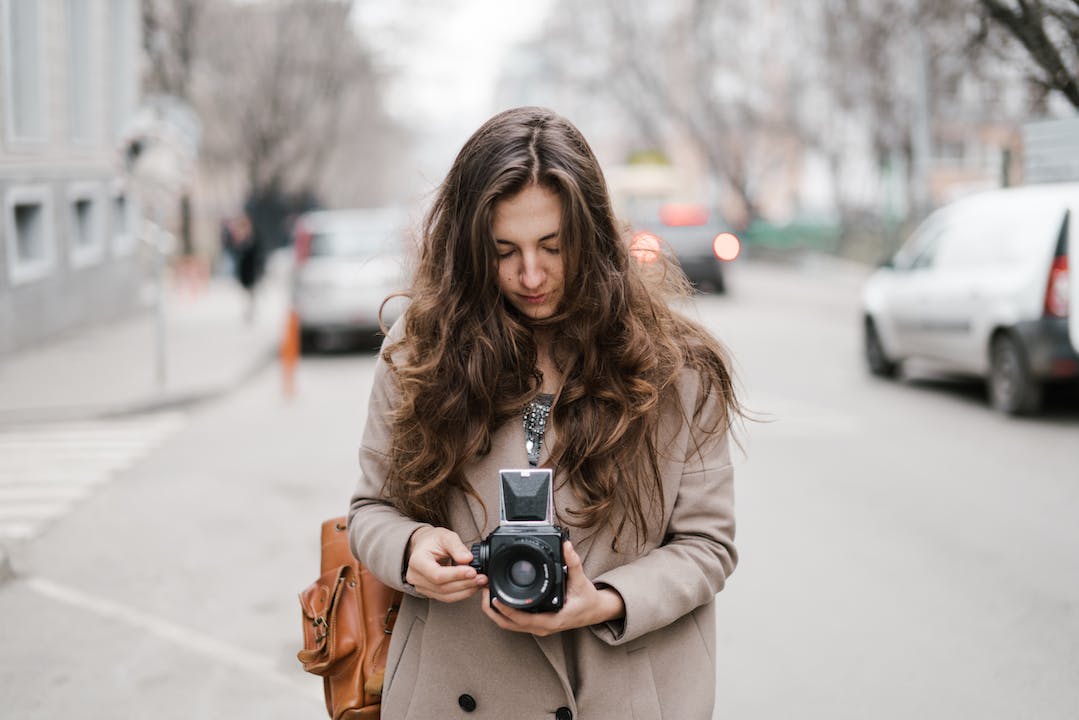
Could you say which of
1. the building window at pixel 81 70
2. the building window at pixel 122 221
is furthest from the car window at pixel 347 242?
the building window at pixel 122 221

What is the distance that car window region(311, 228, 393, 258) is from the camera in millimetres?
17719

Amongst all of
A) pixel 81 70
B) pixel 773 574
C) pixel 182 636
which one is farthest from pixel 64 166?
pixel 773 574

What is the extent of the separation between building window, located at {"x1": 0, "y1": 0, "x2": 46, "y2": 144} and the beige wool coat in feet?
51.0

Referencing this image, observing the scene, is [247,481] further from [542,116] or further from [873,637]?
[542,116]

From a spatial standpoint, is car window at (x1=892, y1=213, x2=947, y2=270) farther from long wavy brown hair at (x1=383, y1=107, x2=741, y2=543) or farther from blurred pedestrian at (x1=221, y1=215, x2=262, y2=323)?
blurred pedestrian at (x1=221, y1=215, x2=262, y2=323)

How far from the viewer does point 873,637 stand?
5.17 m

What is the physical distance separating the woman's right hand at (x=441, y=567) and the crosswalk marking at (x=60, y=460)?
5.81m

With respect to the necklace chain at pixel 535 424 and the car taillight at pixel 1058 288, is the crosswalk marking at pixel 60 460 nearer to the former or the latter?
the necklace chain at pixel 535 424

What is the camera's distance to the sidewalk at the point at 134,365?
11898mm

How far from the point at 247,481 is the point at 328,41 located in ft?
89.1

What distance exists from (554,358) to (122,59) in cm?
2236

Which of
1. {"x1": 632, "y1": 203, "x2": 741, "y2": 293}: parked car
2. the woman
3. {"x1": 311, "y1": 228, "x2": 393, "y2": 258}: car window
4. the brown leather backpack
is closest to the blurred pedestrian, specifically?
{"x1": 311, "y1": 228, "x2": 393, "y2": 258}: car window

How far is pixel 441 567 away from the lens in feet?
6.35

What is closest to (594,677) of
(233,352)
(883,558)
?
(883,558)
